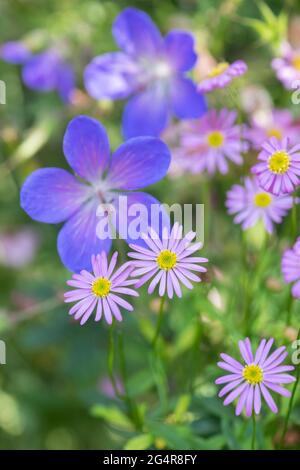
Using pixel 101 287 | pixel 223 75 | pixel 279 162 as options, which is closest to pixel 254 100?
pixel 223 75

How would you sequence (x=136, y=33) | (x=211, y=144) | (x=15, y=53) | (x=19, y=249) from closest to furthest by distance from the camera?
(x=211, y=144) < (x=136, y=33) < (x=15, y=53) < (x=19, y=249)

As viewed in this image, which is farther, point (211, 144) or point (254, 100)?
point (254, 100)

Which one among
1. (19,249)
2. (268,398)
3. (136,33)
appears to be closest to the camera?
(268,398)

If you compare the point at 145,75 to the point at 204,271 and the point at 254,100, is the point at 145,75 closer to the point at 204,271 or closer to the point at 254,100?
the point at 254,100

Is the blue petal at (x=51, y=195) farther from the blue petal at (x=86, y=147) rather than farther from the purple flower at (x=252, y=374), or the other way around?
the purple flower at (x=252, y=374)
